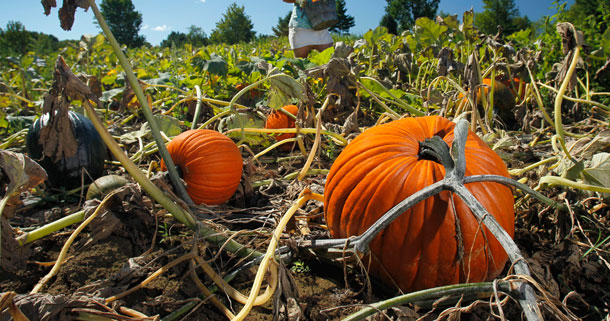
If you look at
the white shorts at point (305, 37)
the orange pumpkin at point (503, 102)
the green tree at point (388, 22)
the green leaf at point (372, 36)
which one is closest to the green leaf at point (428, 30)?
the green leaf at point (372, 36)

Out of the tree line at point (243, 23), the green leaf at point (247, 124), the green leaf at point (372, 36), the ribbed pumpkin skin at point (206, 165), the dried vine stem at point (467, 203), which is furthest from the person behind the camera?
the tree line at point (243, 23)

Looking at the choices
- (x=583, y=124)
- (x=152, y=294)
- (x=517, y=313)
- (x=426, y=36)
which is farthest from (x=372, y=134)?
(x=426, y=36)

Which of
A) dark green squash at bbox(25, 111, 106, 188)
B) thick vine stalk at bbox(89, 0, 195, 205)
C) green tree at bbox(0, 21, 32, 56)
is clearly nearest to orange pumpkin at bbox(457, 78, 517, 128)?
thick vine stalk at bbox(89, 0, 195, 205)

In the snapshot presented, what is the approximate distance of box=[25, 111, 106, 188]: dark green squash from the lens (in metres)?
2.34

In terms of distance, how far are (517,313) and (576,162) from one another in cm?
75

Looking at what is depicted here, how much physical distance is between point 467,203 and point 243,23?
43128 millimetres

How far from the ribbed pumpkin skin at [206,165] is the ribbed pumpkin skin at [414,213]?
83 centimetres

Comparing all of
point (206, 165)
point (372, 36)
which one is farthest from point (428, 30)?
point (206, 165)

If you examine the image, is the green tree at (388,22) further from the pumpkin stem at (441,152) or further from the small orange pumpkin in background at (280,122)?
the pumpkin stem at (441,152)

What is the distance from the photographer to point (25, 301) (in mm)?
966

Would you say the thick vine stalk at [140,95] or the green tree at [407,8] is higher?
the green tree at [407,8]

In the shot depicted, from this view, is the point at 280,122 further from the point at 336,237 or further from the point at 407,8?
the point at 407,8

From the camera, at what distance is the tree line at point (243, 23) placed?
17.3 meters

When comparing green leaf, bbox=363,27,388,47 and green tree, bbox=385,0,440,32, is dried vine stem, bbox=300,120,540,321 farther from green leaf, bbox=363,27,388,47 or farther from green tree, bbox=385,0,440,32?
green tree, bbox=385,0,440,32
